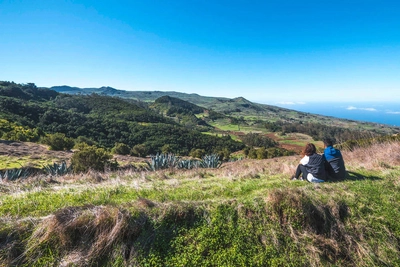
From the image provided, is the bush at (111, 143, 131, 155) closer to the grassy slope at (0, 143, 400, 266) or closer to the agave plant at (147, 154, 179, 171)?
the agave plant at (147, 154, 179, 171)

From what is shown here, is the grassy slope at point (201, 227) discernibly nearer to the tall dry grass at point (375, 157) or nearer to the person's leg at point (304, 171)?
the person's leg at point (304, 171)

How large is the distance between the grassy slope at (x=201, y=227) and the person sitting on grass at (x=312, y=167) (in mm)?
586

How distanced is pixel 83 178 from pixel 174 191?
4.03 metres

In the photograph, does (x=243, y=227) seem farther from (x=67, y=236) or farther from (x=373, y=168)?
(x=373, y=168)

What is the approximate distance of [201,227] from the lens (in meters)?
3.88

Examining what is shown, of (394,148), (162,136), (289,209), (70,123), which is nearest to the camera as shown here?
(289,209)

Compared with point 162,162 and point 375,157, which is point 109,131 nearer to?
point 162,162

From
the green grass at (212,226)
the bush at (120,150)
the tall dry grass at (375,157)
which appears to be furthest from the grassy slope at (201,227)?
the bush at (120,150)

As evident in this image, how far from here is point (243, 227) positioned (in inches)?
157

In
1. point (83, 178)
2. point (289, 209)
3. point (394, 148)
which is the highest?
point (394, 148)

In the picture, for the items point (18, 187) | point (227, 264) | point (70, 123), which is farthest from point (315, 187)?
point (70, 123)

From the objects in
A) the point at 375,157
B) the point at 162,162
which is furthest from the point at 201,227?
the point at 375,157

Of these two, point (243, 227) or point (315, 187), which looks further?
point (315, 187)

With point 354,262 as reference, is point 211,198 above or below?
above
